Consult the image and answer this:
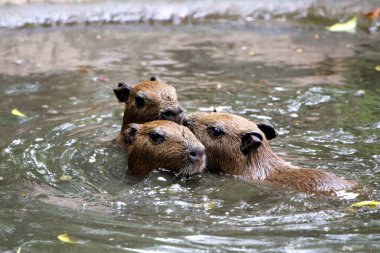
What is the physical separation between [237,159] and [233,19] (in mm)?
9377

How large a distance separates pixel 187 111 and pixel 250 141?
2551 mm

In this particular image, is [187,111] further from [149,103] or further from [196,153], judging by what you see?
[196,153]

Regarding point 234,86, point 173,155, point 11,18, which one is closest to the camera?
point 173,155

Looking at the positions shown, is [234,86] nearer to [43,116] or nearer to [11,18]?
[43,116]

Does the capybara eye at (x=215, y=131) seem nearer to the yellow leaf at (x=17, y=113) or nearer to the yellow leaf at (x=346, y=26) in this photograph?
the yellow leaf at (x=17, y=113)

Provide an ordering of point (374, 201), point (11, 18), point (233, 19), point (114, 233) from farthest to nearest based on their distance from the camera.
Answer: point (233, 19), point (11, 18), point (374, 201), point (114, 233)

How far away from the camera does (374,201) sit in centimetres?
636

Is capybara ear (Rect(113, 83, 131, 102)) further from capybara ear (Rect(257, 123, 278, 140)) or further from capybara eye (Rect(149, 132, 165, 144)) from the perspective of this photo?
capybara ear (Rect(257, 123, 278, 140))

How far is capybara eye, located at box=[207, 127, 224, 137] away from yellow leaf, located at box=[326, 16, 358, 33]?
28.5ft

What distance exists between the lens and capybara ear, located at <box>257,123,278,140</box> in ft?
24.6

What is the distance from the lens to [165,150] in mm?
7230

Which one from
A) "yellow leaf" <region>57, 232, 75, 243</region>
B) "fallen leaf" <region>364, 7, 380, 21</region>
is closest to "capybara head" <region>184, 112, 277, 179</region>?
"yellow leaf" <region>57, 232, 75, 243</region>

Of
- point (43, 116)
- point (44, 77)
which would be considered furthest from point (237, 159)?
point (44, 77)

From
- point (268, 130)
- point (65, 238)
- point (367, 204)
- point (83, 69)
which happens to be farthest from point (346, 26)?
point (65, 238)
